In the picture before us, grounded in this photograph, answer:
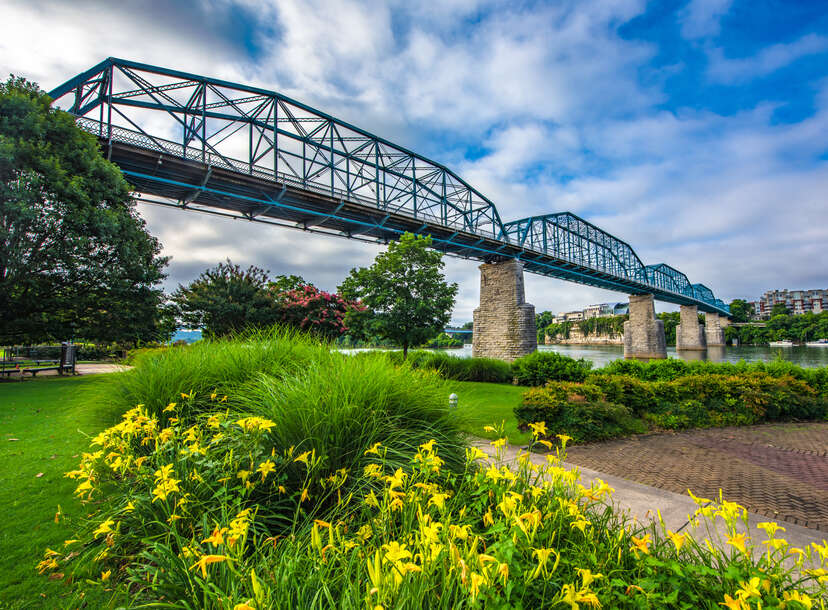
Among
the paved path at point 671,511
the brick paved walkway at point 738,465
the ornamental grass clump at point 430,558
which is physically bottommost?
the brick paved walkway at point 738,465

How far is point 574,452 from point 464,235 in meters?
24.2

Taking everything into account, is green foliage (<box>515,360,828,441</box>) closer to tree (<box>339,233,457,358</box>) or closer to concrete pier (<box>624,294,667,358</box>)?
tree (<box>339,233,457,358</box>)

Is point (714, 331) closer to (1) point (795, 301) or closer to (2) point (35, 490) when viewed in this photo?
(2) point (35, 490)

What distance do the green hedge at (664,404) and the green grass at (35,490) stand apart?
5935 millimetres

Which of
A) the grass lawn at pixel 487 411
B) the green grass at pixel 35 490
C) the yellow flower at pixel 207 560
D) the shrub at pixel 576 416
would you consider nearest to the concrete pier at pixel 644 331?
the grass lawn at pixel 487 411

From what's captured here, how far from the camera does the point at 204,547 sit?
182cm

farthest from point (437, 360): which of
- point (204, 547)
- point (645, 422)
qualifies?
point (204, 547)

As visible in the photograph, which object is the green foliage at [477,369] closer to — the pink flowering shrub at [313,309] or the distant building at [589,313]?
the pink flowering shrub at [313,309]

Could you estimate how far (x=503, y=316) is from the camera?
2908 centimetres

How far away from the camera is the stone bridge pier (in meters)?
83.5

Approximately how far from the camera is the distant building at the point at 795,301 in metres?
162

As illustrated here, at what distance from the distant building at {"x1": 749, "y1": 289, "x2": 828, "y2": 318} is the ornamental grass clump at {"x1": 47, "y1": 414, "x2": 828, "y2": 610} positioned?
220 m

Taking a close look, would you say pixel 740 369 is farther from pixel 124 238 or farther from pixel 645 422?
pixel 124 238

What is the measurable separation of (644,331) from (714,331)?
49455 mm
